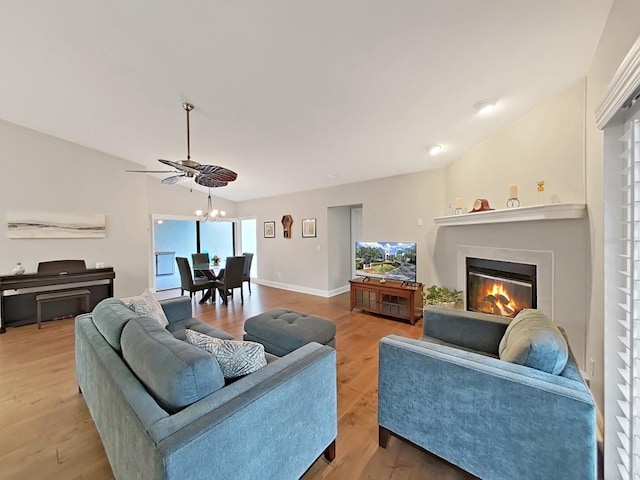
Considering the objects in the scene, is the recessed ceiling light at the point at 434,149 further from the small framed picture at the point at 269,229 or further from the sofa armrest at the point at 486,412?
the small framed picture at the point at 269,229

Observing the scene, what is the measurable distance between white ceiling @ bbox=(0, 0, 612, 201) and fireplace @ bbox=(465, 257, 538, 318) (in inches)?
63.4

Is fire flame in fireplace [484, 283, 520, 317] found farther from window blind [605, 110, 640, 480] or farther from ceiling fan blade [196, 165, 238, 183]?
ceiling fan blade [196, 165, 238, 183]

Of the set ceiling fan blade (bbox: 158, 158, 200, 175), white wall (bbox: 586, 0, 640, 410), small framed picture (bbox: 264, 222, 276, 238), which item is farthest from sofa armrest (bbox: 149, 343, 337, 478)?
small framed picture (bbox: 264, 222, 276, 238)

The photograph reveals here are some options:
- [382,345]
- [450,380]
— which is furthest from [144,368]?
[450,380]

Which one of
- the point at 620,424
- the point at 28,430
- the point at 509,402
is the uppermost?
the point at 509,402

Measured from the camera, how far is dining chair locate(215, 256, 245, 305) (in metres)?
5.20

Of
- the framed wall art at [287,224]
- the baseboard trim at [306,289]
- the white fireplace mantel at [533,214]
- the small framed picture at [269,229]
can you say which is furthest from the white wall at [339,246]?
the white fireplace mantel at [533,214]

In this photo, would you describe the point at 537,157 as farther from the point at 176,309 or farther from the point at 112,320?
the point at 176,309

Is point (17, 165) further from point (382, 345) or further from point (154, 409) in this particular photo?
point (382, 345)

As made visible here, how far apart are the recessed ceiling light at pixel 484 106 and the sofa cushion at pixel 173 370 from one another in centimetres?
306

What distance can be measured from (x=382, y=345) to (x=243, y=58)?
2465 millimetres

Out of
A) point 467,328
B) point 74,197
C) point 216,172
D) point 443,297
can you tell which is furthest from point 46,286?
point 443,297

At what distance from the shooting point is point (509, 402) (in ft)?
3.98

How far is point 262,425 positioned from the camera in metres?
1.11
